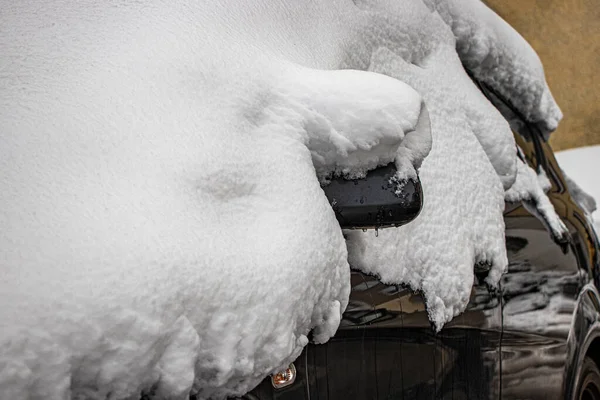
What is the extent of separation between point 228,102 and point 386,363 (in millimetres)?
755

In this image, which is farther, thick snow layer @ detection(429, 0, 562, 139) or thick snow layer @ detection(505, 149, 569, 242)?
thick snow layer @ detection(429, 0, 562, 139)

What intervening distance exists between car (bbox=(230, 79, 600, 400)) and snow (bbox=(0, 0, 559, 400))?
11cm

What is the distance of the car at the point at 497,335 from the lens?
69.5 inches

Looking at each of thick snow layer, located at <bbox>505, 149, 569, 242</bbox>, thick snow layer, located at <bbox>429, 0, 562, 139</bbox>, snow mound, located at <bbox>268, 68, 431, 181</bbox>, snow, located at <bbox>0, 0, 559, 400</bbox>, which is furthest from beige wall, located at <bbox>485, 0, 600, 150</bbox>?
snow mound, located at <bbox>268, 68, 431, 181</bbox>

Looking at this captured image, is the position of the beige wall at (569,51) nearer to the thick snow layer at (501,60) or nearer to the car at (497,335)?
the thick snow layer at (501,60)

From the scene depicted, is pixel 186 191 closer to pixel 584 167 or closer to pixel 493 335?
pixel 493 335

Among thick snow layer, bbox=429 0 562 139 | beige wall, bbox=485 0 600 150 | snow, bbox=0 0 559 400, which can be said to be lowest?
beige wall, bbox=485 0 600 150

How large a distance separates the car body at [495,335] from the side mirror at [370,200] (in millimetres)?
178

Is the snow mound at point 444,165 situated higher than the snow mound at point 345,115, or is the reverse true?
the snow mound at point 345,115

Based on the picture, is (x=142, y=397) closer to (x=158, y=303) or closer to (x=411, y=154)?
(x=158, y=303)

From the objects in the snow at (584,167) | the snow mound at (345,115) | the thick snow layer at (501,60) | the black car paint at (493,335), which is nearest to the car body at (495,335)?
the black car paint at (493,335)

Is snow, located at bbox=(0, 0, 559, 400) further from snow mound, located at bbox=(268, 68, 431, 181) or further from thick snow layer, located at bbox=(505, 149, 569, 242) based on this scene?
thick snow layer, located at bbox=(505, 149, 569, 242)

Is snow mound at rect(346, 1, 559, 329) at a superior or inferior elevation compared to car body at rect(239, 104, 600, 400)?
superior

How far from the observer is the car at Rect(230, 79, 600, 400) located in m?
1.76
